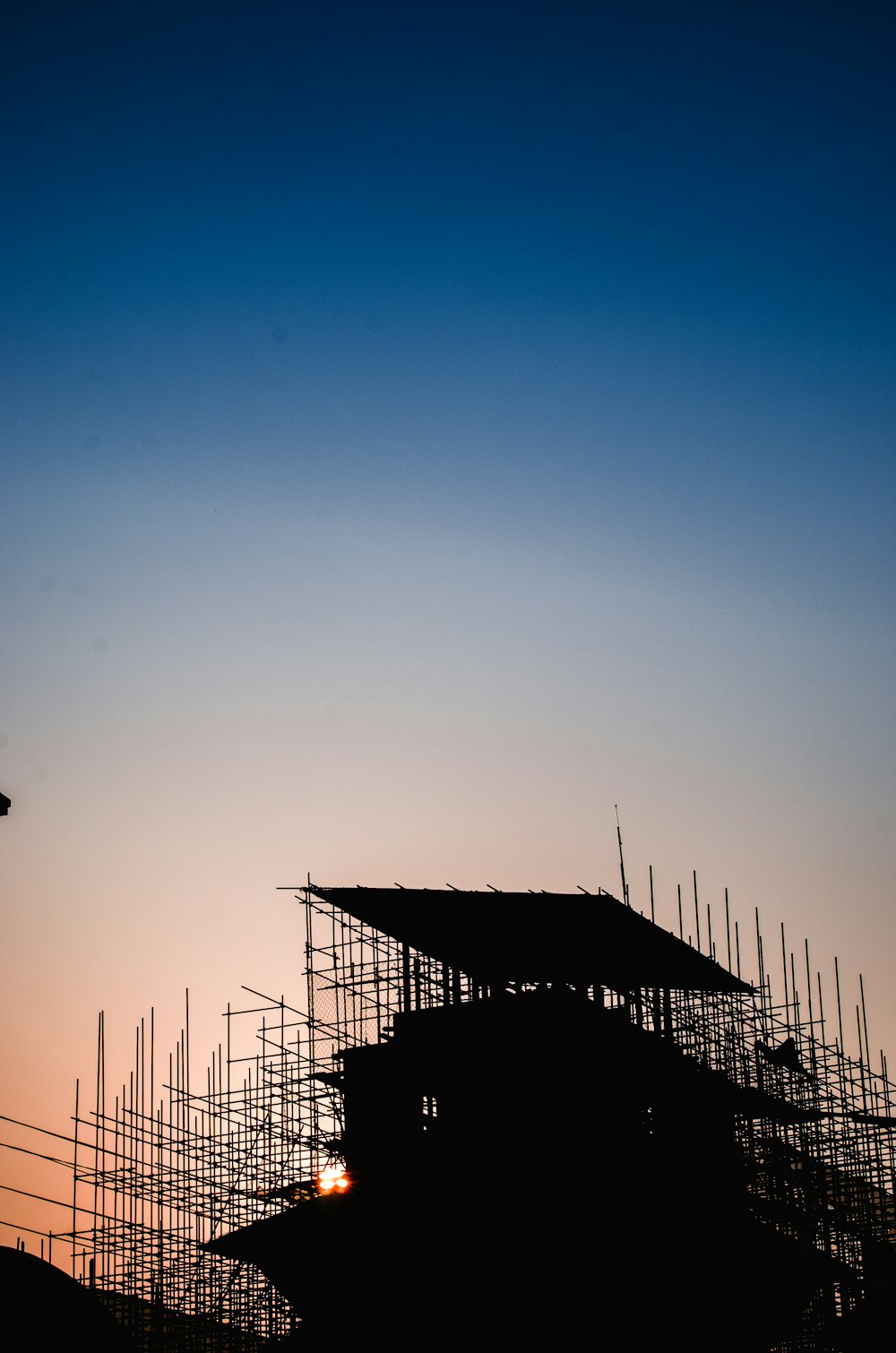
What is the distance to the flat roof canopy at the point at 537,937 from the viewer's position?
24.9 m

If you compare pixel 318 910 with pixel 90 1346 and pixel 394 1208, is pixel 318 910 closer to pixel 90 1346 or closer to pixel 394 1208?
pixel 394 1208

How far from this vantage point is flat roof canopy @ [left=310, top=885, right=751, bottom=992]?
81.8 ft

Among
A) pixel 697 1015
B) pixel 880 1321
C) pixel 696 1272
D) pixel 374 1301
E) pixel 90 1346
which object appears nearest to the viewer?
pixel 90 1346

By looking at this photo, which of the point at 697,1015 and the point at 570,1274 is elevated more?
the point at 697,1015

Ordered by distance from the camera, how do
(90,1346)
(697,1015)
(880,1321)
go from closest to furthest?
(90,1346) → (880,1321) → (697,1015)

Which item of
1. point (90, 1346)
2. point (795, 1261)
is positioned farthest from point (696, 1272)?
point (90, 1346)

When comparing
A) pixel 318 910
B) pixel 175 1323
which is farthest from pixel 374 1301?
pixel 318 910

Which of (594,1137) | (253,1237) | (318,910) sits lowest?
(253,1237)

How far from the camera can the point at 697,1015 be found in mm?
28203

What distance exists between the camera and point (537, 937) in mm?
26078

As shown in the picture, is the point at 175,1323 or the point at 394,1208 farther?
the point at 175,1323

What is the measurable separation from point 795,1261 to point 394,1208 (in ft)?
25.2

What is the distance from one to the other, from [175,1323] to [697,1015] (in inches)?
455

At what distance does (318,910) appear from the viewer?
83.5 feet
